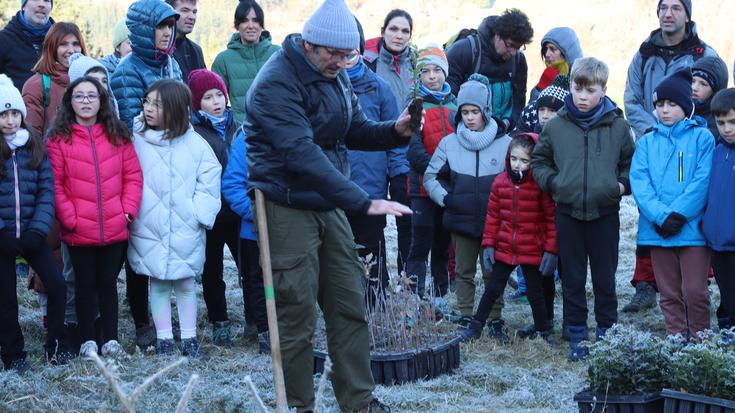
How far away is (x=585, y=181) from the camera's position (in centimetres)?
661

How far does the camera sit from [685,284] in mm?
6613

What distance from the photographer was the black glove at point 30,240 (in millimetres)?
6113

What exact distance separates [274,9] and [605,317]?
48.8 m

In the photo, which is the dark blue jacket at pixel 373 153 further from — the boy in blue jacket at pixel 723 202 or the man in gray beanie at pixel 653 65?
the boy in blue jacket at pixel 723 202

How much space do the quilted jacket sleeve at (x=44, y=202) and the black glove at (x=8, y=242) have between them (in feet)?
0.39

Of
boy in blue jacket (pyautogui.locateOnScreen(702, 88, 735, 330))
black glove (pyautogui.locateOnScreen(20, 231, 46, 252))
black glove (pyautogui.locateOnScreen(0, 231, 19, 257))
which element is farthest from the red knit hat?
boy in blue jacket (pyautogui.locateOnScreen(702, 88, 735, 330))

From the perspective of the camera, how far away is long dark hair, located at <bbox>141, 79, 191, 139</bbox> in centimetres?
667

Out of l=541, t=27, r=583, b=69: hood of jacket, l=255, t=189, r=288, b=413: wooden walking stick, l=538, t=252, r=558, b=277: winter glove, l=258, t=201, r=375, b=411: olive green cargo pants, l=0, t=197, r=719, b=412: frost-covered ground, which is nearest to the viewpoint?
l=255, t=189, r=288, b=413: wooden walking stick

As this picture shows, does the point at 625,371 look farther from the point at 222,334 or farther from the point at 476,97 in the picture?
the point at 222,334

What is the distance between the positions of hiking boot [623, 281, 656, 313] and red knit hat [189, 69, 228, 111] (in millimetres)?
3598

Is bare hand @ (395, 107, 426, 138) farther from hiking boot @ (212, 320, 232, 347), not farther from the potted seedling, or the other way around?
hiking boot @ (212, 320, 232, 347)

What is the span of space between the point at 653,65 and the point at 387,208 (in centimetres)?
426

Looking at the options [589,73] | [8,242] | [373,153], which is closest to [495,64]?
[373,153]

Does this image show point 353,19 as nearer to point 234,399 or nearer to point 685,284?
point 234,399
